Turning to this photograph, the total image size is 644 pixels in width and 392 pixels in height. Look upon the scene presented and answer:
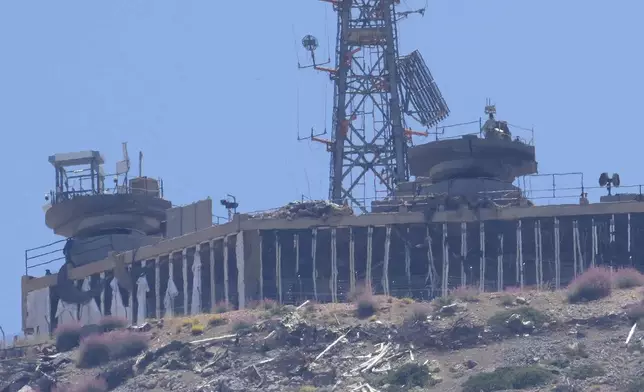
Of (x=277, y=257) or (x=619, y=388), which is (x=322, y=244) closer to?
(x=277, y=257)

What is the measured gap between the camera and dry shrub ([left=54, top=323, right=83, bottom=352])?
9600cm

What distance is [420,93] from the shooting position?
12862 centimetres

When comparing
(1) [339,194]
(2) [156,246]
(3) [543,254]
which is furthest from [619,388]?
(1) [339,194]

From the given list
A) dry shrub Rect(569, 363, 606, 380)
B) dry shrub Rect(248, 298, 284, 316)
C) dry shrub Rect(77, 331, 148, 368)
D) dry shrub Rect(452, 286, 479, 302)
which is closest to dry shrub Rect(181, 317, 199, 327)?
dry shrub Rect(77, 331, 148, 368)

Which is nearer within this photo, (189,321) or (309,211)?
(189,321)

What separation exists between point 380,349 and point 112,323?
15560mm

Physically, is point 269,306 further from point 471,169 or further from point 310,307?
point 471,169

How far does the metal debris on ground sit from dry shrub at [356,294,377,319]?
43.6 ft

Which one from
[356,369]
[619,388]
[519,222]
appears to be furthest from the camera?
[519,222]

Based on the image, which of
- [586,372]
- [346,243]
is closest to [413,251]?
[346,243]

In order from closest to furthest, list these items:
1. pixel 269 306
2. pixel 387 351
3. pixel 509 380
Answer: pixel 509 380 → pixel 387 351 → pixel 269 306

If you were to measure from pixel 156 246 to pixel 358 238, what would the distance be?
34.9 feet

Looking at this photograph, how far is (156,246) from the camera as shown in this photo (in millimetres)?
109438

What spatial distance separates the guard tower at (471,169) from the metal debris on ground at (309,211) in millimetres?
2291
